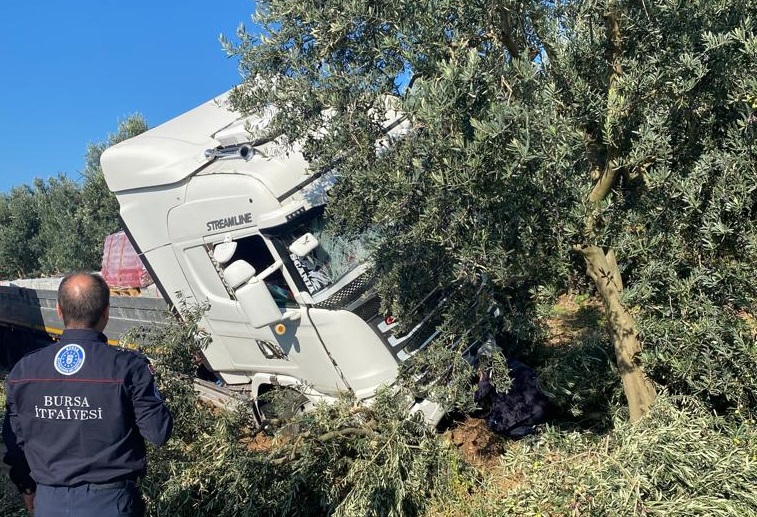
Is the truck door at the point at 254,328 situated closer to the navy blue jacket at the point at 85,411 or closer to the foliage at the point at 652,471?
the foliage at the point at 652,471

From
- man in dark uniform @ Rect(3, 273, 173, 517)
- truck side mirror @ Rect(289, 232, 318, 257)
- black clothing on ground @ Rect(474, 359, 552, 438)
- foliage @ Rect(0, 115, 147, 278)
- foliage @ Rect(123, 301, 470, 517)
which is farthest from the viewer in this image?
foliage @ Rect(0, 115, 147, 278)

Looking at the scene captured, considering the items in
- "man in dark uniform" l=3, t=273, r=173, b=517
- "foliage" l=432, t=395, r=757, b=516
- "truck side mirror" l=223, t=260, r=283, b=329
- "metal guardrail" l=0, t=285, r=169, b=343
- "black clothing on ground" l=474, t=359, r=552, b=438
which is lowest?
"foliage" l=432, t=395, r=757, b=516

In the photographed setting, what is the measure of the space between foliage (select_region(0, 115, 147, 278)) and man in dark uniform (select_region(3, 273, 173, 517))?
1355 centimetres

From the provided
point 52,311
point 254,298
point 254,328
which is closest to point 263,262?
point 254,298

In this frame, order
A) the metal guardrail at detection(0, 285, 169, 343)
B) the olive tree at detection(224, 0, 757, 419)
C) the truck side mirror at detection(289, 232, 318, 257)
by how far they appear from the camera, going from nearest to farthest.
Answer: the olive tree at detection(224, 0, 757, 419) → the truck side mirror at detection(289, 232, 318, 257) → the metal guardrail at detection(0, 285, 169, 343)

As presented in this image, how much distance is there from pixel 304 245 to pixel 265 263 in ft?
2.04

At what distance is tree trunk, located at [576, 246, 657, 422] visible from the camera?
427 centimetres

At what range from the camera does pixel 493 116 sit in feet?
11.3

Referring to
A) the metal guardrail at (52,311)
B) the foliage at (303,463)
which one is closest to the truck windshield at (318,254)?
the foliage at (303,463)

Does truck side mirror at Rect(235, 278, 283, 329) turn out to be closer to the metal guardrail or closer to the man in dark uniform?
the metal guardrail

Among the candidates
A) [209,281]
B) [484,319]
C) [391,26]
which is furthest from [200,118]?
[484,319]

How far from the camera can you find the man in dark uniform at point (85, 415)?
9.25ft

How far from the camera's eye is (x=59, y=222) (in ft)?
55.0

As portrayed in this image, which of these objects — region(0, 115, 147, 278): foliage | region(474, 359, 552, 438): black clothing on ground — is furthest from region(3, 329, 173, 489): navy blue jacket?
region(0, 115, 147, 278): foliage
